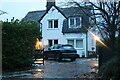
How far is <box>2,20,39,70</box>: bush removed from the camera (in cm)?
2041

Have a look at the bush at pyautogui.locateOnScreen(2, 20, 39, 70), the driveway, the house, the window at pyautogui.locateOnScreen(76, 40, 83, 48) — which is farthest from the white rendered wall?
the bush at pyautogui.locateOnScreen(2, 20, 39, 70)

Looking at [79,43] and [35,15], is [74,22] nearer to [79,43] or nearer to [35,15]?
[79,43]

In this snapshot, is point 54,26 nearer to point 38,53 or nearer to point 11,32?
point 38,53

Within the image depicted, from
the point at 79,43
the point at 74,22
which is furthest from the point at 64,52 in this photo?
the point at 74,22

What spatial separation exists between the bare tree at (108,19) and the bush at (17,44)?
5218 mm

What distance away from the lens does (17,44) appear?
2112 centimetres

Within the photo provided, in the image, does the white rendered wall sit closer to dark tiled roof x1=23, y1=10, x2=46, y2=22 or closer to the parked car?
dark tiled roof x1=23, y1=10, x2=46, y2=22

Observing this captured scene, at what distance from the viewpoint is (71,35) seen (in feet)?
160

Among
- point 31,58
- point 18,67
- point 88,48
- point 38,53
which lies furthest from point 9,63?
point 88,48

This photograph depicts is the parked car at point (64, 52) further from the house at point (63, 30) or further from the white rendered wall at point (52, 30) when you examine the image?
the white rendered wall at point (52, 30)

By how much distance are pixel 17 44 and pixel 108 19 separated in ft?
23.3

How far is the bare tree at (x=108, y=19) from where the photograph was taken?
15.9m

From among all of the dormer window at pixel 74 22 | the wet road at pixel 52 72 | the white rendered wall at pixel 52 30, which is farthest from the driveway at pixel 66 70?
the white rendered wall at pixel 52 30

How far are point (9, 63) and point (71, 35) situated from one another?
28.6m
